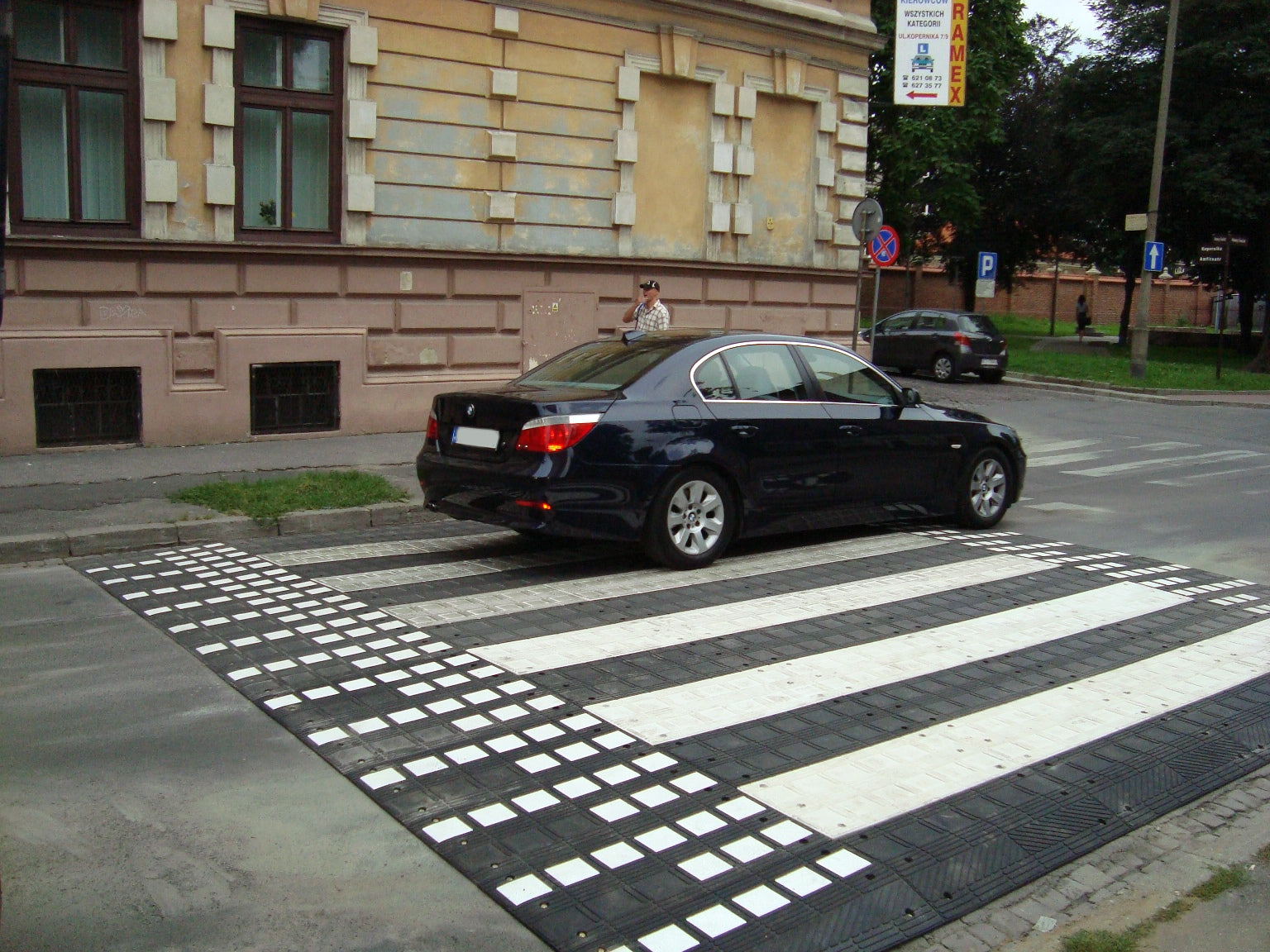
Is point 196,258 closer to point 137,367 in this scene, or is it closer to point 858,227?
point 137,367

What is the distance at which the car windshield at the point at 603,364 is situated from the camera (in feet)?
28.2

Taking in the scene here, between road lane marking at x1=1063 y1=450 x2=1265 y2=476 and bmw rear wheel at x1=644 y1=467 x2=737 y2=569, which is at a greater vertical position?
bmw rear wheel at x1=644 y1=467 x2=737 y2=569

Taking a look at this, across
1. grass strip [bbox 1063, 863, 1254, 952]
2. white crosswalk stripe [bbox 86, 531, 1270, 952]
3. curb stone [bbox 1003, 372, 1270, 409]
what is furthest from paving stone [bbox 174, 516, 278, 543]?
curb stone [bbox 1003, 372, 1270, 409]

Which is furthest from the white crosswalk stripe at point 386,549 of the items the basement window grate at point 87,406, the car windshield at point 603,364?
the basement window grate at point 87,406

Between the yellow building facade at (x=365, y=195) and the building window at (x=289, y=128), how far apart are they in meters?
0.03

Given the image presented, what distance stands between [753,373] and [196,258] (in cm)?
711

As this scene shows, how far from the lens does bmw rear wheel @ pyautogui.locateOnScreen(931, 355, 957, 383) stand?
2847cm

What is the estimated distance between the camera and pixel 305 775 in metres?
4.82

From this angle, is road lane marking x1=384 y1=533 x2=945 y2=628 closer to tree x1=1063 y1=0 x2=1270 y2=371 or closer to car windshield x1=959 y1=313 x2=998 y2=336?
car windshield x1=959 y1=313 x2=998 y2=336

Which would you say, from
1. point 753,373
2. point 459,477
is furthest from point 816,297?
point 459,477

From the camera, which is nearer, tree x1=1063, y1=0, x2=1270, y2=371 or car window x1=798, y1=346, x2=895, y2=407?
car window x1=798, y1=346, x2=895, y2=407

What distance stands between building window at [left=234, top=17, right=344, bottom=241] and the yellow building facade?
3cm

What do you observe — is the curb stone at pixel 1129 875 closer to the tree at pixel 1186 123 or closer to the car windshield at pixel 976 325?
the car windshield at pixel 976 325

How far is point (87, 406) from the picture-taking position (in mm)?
12914
